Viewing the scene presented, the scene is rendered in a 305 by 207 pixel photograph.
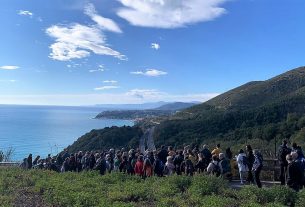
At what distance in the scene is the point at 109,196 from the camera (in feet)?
38.2

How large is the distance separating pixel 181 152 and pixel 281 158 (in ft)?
14.4

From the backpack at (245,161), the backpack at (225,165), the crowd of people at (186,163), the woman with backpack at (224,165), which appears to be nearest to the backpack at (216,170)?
the crowd of people at (186,163)

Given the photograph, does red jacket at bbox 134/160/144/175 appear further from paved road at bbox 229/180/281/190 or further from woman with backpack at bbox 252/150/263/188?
woman with backpack at bbox 252/150/263/188

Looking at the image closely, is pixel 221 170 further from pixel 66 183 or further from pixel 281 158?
pixel 66 183

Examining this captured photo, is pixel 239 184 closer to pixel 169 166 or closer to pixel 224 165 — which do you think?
pixel 224 165

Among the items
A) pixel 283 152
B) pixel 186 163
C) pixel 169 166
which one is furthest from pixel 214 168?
pixel 283 152

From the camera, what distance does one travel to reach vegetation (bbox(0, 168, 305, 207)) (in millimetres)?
10641

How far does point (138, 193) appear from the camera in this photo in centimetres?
1209

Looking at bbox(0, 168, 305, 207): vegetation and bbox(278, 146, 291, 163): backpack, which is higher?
bbox(278, 146, 291, 163): backpack

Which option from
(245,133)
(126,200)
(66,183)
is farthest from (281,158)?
(245,133)

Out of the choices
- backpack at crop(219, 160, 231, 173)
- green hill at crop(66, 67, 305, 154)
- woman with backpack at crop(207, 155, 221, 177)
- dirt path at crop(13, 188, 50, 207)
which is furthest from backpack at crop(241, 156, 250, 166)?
green hill at crop(66, 67, 305, 154)

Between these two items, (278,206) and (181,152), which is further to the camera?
(181,152)

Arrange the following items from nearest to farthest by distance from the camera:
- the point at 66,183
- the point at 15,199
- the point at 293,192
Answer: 1. the point at 293,192
2. the point at 15,199
3. the point at 66,183

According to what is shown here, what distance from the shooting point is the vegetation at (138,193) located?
1064 cm
